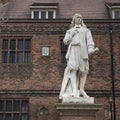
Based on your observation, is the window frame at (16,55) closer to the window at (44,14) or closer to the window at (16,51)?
the window at (16,51)

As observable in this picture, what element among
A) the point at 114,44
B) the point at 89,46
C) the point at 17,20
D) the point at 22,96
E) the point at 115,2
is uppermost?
the point at 115,2

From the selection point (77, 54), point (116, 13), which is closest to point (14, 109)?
point (116, 13)

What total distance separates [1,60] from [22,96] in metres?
2.67

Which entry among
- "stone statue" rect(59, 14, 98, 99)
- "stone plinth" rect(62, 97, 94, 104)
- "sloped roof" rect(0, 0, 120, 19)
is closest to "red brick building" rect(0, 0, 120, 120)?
"sloped roof" rect(0, 0, 120, 19)

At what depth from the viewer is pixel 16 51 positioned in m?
22.1

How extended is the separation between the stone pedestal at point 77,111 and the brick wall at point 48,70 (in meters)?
12.2

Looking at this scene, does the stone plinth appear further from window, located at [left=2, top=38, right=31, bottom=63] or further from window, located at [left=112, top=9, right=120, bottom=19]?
window, located at [left=112, top=9, right=120, bottom=19]

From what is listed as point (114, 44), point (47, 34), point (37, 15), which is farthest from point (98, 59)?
point (37, 15)

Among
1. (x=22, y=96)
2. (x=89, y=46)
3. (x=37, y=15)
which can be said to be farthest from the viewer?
(x=37, y=15)

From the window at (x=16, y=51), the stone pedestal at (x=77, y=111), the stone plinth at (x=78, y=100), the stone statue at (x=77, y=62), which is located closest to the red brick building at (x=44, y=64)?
the window at (x=16, y=51)

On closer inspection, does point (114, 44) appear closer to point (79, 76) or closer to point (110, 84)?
point (110, 84)

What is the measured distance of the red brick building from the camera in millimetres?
21109

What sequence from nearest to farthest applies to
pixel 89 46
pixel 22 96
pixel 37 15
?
pixel 89 46 → pixel 22 96 → pixel 37 15

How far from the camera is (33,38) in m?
22.3
